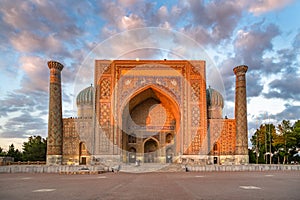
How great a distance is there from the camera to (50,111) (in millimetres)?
21906

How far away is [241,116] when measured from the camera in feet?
73.9

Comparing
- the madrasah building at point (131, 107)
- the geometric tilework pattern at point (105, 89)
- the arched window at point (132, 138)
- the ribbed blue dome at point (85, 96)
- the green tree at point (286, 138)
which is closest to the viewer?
the madrasah building at point (131, 107)

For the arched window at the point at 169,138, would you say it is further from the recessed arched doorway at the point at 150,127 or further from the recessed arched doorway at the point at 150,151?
the recessed arched doorway at the point at 150,151

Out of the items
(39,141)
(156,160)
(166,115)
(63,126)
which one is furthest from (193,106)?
(39,141)

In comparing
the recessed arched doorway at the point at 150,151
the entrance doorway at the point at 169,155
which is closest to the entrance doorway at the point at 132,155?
the recessed arched doorway at the point at 150,151

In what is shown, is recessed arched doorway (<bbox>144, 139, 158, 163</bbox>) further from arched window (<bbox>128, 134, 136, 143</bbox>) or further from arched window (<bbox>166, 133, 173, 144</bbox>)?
arched window (<bbox>128, 134, 136, 143</bbox>)

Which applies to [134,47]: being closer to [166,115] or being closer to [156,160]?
[166,115]

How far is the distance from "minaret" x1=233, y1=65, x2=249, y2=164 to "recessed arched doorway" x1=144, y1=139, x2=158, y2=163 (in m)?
7.50

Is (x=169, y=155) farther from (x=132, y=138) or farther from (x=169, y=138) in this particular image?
(x=132, y=138)

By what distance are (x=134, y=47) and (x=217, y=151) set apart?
391 inches

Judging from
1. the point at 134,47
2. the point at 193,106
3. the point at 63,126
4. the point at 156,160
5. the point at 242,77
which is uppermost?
the point at 134,47

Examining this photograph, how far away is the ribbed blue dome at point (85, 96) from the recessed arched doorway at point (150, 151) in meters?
6.18

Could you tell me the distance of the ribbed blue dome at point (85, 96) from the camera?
89.3 feet

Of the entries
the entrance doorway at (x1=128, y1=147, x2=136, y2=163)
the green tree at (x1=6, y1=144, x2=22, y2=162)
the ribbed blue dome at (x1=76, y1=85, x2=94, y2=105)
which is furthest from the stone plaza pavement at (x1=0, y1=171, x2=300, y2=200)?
the green tree at (x1=6, y1=144, x2=22, y2=162)
